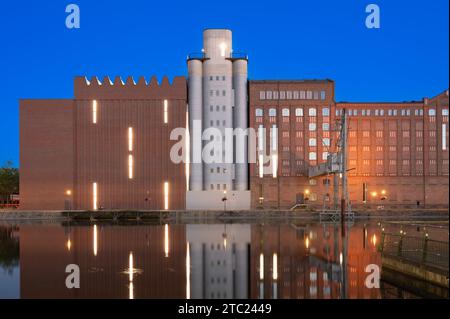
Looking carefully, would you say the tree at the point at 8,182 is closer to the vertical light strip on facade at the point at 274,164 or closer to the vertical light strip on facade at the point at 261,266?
the vertical light strip on facade at the point at 274,164

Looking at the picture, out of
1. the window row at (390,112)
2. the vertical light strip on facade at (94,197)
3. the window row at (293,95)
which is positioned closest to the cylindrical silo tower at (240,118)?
the window row at (293,95)

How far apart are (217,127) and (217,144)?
2991 mm

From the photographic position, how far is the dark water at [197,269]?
17297 millimetres

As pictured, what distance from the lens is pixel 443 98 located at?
3371 inches

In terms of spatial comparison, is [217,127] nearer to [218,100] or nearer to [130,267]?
[218,100]

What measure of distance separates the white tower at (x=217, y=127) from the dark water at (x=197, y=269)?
45631mm

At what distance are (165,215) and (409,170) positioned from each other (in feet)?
147

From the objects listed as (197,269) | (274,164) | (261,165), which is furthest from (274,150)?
(197,269)

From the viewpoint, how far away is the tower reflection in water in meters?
17.4

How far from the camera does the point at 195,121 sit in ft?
268

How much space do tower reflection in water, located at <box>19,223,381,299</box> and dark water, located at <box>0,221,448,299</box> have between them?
0.04 metres

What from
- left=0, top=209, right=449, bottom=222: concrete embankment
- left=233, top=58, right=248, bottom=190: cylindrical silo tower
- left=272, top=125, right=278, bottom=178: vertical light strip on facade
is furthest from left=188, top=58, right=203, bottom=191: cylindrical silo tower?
left=272, top=125, right=278, bottom=178: vertical light strip on facade

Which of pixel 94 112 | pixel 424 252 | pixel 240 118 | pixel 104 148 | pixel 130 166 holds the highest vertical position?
pixel 94 112
